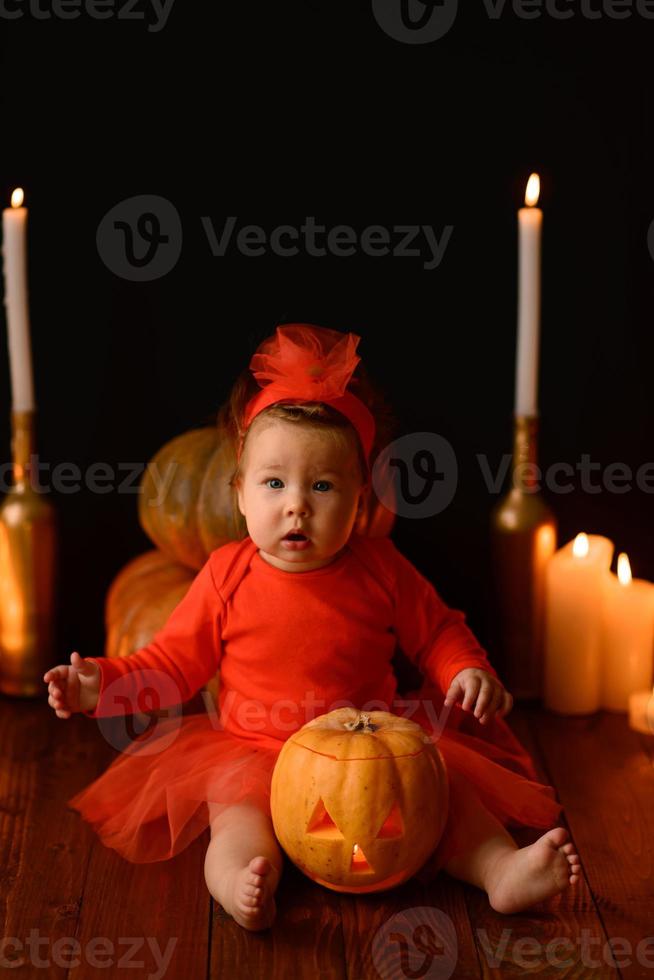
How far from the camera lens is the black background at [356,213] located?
2342 mm

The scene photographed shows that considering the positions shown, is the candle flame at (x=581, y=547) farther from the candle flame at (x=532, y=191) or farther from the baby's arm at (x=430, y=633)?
the candle flame at (x=532, y=191)

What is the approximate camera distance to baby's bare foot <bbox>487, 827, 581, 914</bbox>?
1.62 meters

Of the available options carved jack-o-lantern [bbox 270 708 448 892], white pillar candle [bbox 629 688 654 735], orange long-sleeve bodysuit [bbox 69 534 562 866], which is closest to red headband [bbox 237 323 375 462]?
orange long-sleeve bodysuit [bbox 69 534 562 866]

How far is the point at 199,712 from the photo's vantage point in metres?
2.21

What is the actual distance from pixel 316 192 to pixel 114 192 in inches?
14.6

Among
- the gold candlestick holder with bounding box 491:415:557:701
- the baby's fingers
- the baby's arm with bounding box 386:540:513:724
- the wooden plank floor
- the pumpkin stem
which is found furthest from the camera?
the gold candlestick holder with bounding box 491:415:557:701

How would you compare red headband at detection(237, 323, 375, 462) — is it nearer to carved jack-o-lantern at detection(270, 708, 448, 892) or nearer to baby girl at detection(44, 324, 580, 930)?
baby girl at detection(44, 324, 580, 930)

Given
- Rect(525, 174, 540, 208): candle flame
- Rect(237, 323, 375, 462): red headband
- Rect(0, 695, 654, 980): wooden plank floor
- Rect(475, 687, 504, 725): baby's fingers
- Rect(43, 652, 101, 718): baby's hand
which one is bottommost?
Rect(0, 695, 654, 980): wooden plank floor

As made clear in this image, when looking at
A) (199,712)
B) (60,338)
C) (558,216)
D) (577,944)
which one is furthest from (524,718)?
(60,338)

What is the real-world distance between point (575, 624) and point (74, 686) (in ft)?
3.06

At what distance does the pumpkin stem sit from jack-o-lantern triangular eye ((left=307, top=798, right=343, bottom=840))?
0.11 metres

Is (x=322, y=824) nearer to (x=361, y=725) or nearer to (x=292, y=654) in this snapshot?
(x=361, y=725)

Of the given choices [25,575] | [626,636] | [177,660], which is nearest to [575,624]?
[626,636]

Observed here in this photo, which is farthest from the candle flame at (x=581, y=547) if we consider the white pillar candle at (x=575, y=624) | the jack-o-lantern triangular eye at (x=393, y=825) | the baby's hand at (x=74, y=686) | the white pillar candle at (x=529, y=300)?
the baby's hand at (x=74, y=686)
